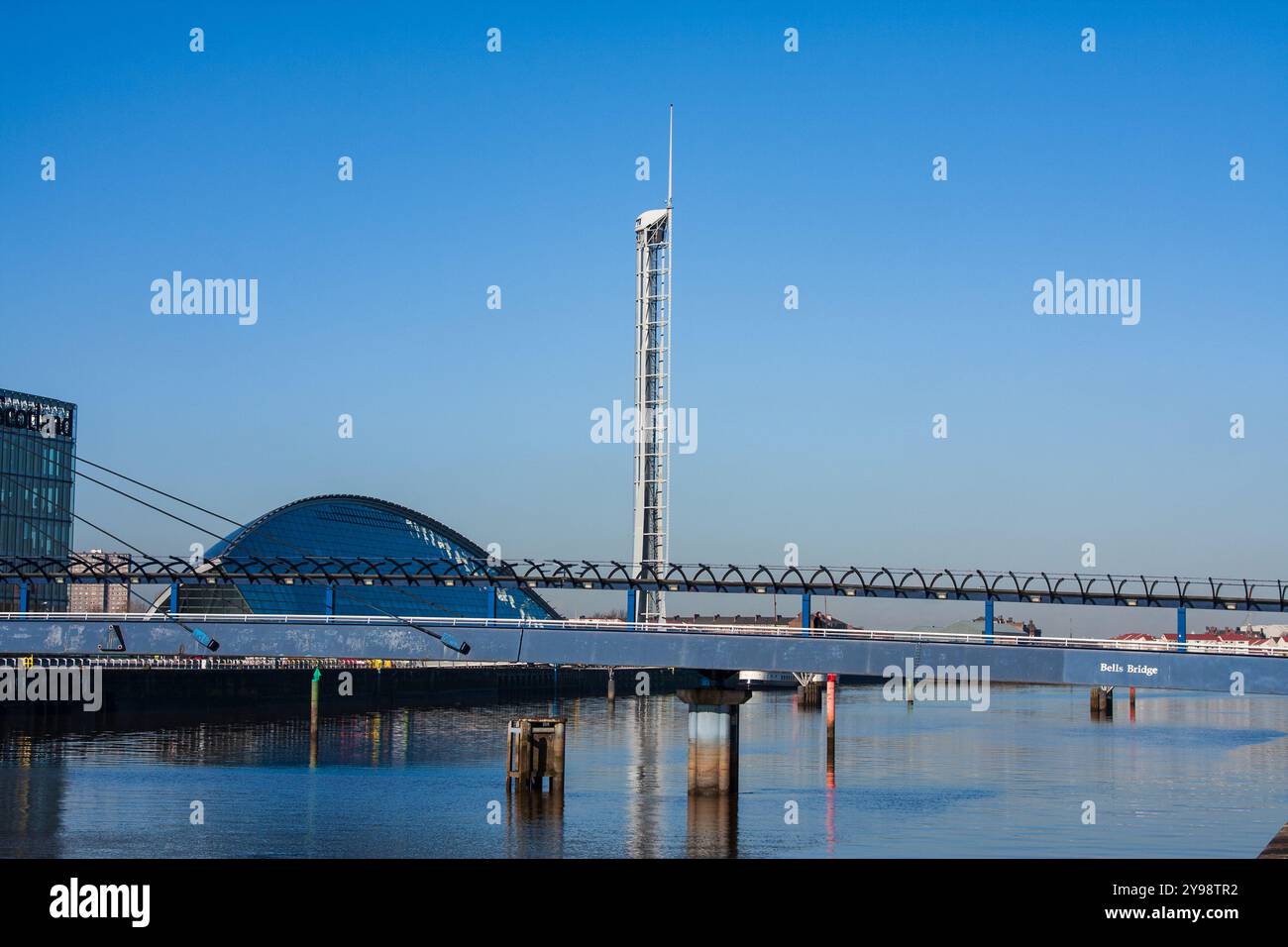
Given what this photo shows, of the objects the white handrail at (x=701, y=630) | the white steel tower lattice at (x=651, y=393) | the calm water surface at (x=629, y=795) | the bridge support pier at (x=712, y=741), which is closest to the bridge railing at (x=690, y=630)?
the white handrail at (x=701, y=630)

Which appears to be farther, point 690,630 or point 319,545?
point 319,545

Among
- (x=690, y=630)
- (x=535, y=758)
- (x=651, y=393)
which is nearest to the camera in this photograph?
(x=690, y=630)

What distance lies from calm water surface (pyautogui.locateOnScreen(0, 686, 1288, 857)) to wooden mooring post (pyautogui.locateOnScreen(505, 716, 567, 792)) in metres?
1.55

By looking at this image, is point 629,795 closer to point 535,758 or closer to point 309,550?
point 535,758

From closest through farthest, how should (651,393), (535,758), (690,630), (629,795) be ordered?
(690,630) < (535,758) < (629,795) < (651,393)

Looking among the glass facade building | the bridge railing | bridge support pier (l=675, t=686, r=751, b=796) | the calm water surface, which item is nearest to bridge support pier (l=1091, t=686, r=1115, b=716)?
the calm water surface

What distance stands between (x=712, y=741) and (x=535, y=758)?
8442 mm

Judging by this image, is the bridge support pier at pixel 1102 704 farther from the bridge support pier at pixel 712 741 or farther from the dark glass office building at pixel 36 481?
the dark glass office building at pixel 36 481

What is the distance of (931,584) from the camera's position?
7162cm

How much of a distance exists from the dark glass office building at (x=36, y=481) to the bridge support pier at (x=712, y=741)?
315 feet

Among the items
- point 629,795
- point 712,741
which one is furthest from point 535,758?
point 712,741

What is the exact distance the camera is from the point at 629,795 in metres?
70.1
